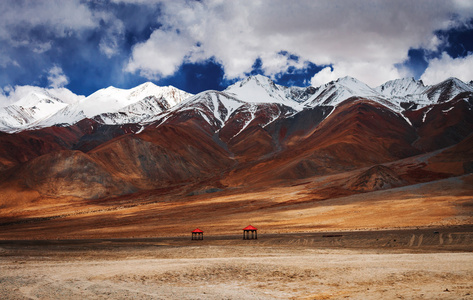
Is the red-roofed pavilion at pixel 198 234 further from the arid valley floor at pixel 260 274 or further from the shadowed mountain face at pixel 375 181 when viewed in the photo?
the shadowed mountain face at pixel 375 181

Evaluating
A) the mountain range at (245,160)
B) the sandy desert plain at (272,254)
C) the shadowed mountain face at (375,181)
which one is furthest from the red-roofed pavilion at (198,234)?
the shadowed mountain face at (375,181)

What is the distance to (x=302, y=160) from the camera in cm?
11650

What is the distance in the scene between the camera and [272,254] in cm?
2566

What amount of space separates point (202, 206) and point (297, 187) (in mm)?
→ 26251

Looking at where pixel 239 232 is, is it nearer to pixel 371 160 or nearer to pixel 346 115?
pixel 371 160

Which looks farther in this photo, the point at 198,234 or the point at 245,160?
the point at 245,160

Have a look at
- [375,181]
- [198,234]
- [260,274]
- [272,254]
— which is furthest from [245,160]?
[260,274]

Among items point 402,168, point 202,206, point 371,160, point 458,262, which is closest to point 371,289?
point 458,262

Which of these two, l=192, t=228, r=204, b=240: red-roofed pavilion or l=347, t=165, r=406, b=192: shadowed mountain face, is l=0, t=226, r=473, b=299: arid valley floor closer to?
l=192, t=228, r=204, b=240: red-roofed pavilion

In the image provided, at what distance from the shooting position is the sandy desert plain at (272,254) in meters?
14.1

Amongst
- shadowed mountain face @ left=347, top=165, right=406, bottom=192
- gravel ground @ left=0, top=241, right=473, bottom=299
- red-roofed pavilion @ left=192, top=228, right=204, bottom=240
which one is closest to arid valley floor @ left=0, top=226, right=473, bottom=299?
gravel ground @ left=0, top=241, right=473, bottom=299

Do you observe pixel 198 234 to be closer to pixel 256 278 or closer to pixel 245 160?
pixel 256 278

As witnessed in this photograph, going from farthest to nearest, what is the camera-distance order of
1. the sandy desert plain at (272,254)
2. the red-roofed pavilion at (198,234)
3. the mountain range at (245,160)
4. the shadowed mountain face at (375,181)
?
the mountain range at (245,160) → the shadowed mountain face at (375,181) → the red-roofed pavilion at (198,234) → the sandy desert plain at (272,254)

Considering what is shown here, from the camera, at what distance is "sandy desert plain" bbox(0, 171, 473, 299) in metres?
14.1
